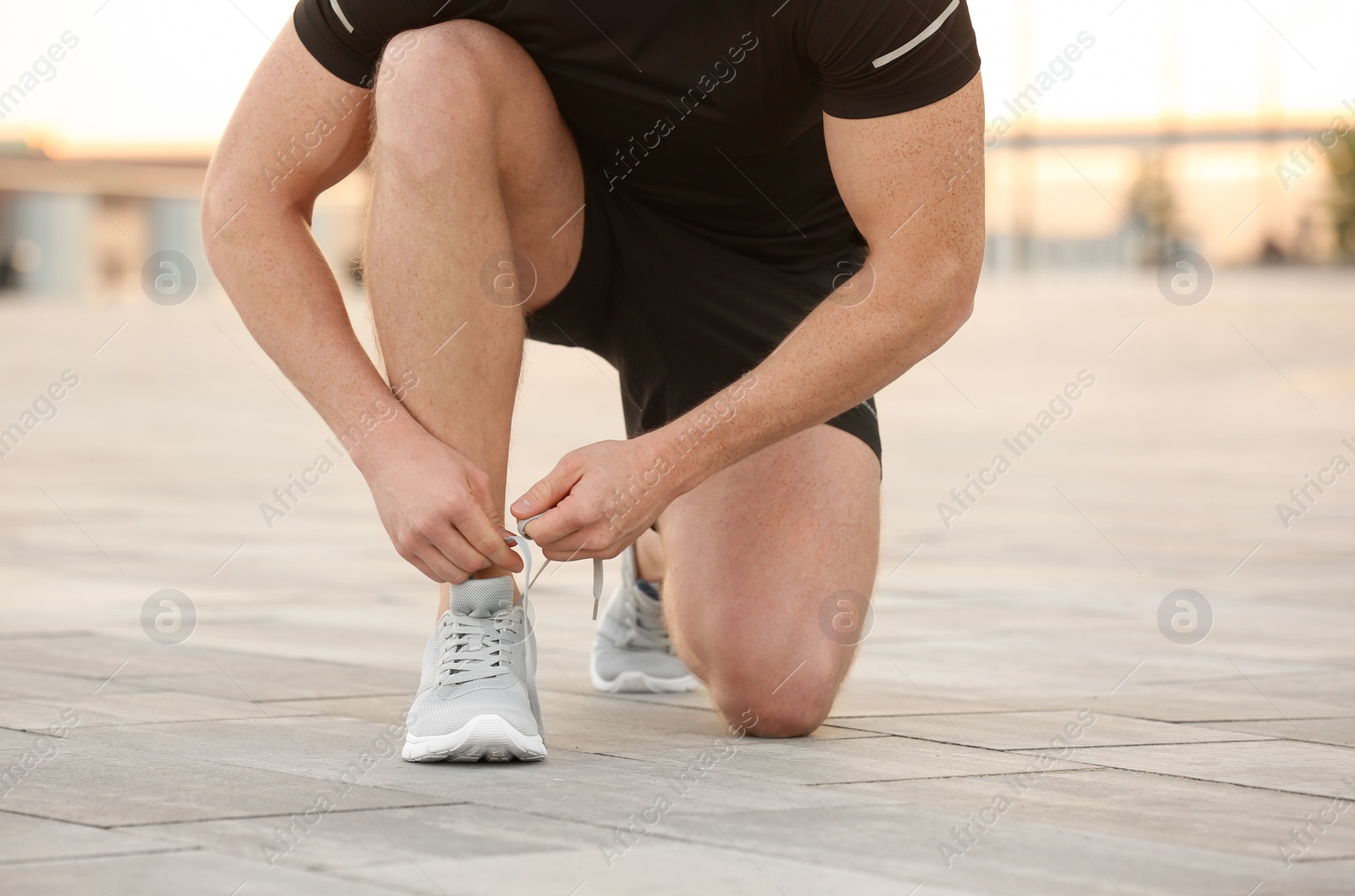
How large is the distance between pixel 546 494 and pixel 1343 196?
6417 cm

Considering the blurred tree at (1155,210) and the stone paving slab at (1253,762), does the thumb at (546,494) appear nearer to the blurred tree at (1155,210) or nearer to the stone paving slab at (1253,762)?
the stone paving slab at (1253,762)

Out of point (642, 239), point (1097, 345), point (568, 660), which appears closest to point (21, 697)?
point (568, 660)

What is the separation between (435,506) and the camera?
6.95 ft

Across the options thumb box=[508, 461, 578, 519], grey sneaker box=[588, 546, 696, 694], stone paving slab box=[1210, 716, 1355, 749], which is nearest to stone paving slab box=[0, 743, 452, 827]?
thumb box=[508, 461, 578, 519]

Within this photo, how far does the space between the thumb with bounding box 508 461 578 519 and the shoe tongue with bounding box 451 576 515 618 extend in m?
0.28

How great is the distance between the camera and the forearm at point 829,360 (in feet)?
Result: 7.37

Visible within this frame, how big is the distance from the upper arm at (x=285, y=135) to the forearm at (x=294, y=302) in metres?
0.01

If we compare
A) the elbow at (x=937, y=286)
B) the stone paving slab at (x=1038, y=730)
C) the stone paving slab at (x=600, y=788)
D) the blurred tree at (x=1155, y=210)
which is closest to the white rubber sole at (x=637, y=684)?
the stone paving slab at (x=1038, y=730)

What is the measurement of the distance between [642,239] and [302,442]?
625 centimetres

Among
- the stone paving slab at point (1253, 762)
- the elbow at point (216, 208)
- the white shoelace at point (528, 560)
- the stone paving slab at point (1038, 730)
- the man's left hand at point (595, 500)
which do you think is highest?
the elbow at point (216, 208)

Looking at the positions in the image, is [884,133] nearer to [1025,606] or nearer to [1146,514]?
[1025,606]

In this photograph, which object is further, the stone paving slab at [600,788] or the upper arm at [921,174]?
the upper arm at [921,174]

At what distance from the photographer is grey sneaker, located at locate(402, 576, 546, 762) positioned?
86.5 inches

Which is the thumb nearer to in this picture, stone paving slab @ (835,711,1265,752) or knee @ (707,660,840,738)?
knee @ (707,660,840,738)
